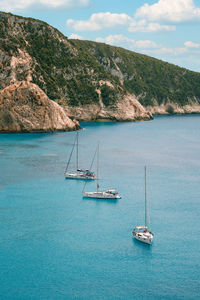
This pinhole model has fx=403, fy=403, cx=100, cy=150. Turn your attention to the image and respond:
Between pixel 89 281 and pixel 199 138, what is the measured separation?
111m

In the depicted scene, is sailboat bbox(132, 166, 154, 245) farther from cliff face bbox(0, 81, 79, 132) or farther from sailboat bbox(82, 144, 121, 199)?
cliff face bbox(0, 81, 79, 132)

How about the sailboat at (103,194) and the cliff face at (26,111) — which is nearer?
the sailboat at (103,194)

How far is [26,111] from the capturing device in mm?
138250

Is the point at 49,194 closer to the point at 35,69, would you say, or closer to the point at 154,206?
the point at 154,206

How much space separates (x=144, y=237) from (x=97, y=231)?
22.8 feet

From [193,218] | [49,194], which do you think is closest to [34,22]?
[49,194]

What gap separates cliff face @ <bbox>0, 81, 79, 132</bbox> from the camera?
137 meters

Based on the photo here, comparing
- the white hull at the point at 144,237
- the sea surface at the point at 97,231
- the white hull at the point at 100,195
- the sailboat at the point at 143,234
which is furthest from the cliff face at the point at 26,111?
the white hull at the point at 144,237

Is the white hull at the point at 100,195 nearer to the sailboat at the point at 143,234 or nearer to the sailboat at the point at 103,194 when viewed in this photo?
the sailboat at the point at 103,194

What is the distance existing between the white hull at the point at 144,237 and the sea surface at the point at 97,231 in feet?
2.03

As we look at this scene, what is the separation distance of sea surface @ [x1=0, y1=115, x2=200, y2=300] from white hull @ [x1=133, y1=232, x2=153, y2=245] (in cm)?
62

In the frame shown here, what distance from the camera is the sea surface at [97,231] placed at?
3809 centimetres

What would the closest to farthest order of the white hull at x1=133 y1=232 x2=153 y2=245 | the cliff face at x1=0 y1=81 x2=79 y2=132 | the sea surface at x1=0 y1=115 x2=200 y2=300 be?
the sea surface at x1=0 y1=115 x2=200 y2=300 < the white hull at x1=133 y1=232 x2=153 y2=245 < the cliff face at x1=0 y1=81 x2=79 y2=132

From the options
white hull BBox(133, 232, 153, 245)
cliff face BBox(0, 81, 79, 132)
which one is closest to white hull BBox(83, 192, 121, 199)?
white hull BBox(133, 232, 153, 245)
